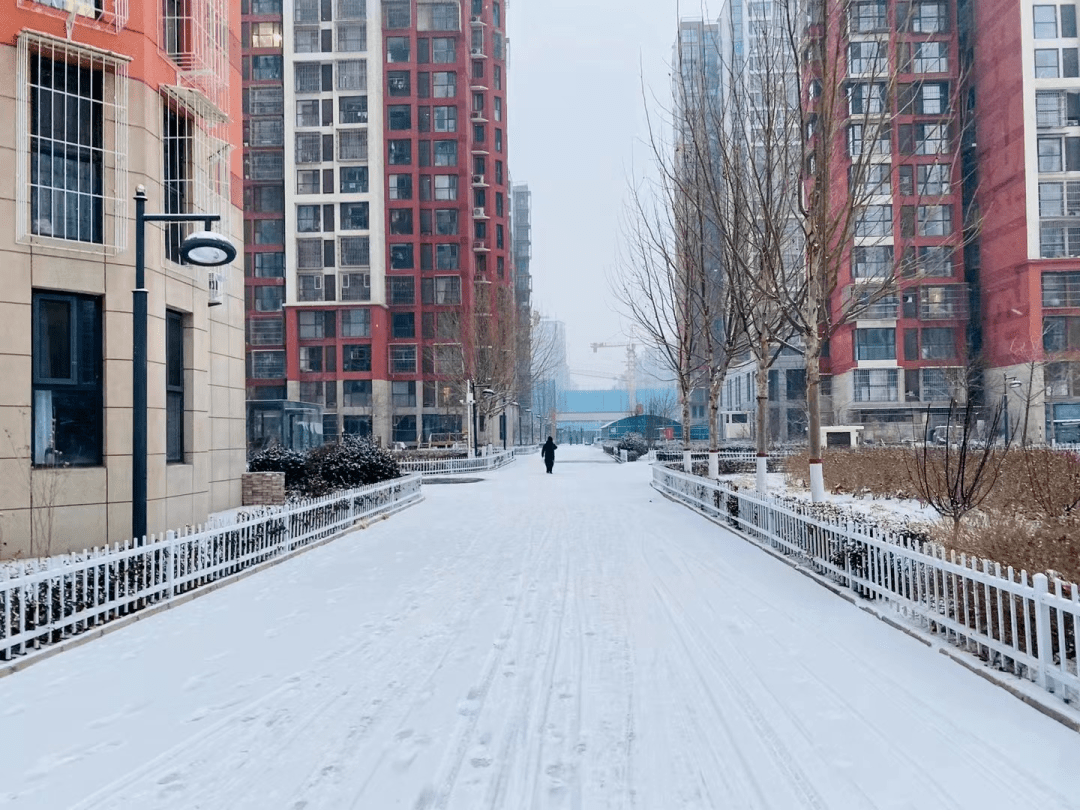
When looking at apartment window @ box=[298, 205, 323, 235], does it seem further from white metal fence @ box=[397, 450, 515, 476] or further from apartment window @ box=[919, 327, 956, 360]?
apartment window @ box=[919, 327, 956, 360]

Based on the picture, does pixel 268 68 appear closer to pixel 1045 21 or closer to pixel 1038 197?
pixel 1045 21

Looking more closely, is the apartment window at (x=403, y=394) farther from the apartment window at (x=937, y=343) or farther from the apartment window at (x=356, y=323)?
the apartment window at (x=937, y=343)

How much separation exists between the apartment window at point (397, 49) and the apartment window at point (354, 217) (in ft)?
40.7

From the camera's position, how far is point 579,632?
724 cm

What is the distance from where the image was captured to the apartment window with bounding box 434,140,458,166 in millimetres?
62906

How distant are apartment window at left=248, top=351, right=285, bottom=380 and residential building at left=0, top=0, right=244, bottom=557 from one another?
163 feet

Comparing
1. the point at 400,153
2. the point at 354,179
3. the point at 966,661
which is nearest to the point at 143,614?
the point at 966,661

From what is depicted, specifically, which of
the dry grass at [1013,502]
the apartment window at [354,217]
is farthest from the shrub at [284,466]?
the apartment window at [354,217]

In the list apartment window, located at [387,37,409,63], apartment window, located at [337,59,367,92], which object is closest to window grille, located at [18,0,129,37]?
apartment window, located at [337,59,367,92]

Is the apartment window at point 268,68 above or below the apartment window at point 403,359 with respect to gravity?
above

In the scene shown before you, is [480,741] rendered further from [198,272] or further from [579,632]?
[198,272]

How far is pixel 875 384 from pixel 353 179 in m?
42.2

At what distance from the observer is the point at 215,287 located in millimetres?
16109

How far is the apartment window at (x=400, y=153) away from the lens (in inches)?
2450
